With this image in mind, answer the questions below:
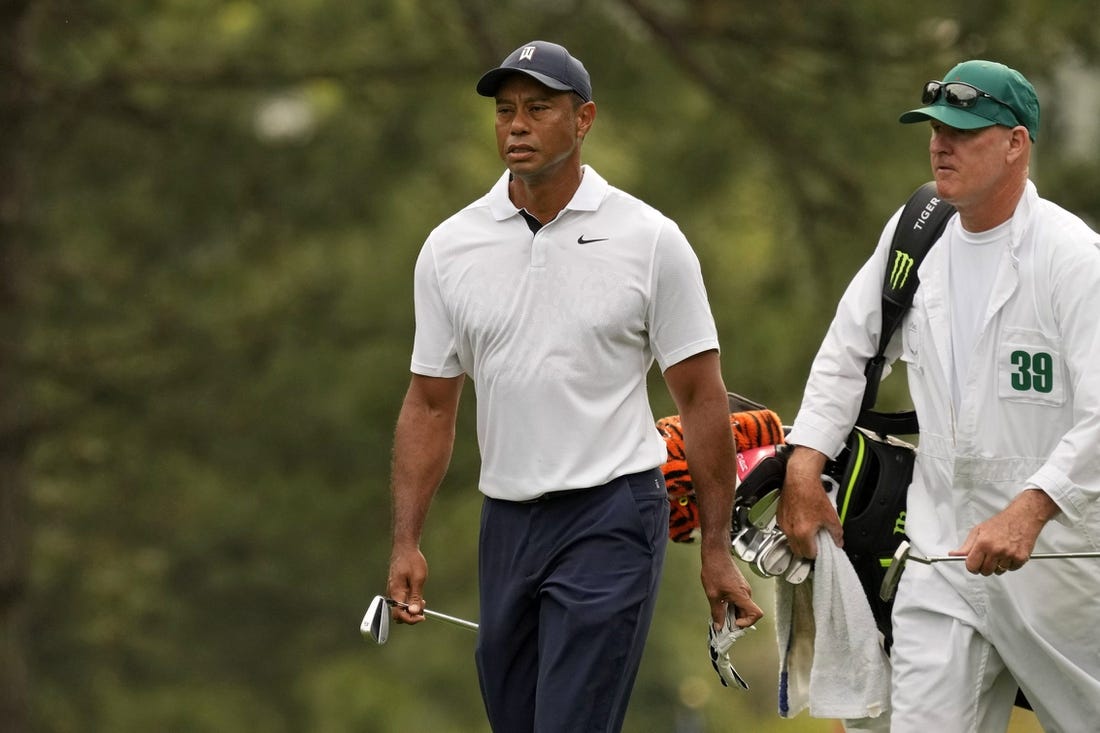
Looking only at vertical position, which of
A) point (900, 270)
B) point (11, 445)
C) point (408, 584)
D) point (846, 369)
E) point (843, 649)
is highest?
point (900, 270)

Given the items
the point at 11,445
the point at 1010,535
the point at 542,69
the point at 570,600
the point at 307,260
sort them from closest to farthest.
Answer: the point at 1010,535, the point at 570,600, the point at 542,69, the point at 11,445, the point at 307,260

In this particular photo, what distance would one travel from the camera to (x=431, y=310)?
5551 millimetres

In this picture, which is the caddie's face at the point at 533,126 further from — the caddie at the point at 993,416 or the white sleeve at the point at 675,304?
the caddie at the point at 993,416

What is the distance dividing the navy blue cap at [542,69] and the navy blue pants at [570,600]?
0.97 meters

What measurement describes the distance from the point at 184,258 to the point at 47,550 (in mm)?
3498

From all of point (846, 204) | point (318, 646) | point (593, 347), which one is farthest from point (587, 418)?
point (318, 646)

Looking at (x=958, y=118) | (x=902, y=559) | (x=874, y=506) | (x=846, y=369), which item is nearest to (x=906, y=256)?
(x=846, y=369)

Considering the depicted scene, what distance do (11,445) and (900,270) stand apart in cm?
1002

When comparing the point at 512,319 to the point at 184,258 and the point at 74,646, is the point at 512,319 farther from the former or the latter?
the point at 74,646

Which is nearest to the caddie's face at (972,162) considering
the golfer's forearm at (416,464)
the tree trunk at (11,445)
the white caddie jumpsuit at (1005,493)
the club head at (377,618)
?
the white caddie jumpsuit at (1005,493)

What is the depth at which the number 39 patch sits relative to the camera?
213 inches

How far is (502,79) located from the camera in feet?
17.6

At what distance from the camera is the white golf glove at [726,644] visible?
5.45 metres

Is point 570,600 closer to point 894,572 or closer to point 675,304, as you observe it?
point 675,304
